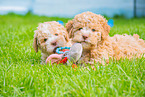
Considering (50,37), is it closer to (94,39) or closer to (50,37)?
(50,37)

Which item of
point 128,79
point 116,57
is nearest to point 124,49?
point 116,57

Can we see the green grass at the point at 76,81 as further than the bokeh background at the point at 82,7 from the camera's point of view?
No

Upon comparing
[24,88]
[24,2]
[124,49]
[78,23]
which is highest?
[24,2]

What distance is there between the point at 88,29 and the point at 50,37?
688 mm

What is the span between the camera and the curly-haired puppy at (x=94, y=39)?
2342mm

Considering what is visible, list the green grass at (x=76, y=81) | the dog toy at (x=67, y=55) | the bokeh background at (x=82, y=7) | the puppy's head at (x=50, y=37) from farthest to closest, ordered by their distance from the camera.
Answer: the bokeh background at (x=82, y=7)
the puppy's head at (x=50, y=37)
the dog toy at (x=67, y=55)
the green grass at (x=76, y=81)

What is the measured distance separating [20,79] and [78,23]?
1042 millimetres

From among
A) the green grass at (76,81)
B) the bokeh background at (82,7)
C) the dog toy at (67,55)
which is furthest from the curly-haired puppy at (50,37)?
the bokeh background at (82,7)

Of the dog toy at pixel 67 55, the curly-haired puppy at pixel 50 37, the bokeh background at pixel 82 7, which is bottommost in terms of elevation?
the dog toy at pixel 67 55

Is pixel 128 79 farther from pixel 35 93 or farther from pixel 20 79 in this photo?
pixel 20 79

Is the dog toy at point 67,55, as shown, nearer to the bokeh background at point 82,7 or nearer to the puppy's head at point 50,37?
the puppy's head at point 50,37

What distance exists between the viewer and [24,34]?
4777mm

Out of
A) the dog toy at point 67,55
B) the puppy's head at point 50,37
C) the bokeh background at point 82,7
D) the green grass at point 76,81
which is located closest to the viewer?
the green grass at point 76,81

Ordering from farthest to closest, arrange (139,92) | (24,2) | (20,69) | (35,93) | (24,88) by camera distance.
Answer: (24,2) < (20,69) < (24,88) < (35,93) < (139,92)
